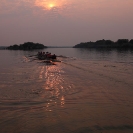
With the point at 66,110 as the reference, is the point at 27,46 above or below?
above

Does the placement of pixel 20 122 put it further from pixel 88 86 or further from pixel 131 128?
pixel 88 86

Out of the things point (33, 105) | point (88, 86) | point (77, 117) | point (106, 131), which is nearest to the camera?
point (106, 131)

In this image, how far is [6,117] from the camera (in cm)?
746

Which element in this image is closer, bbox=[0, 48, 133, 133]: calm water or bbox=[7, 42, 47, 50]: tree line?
bbox=[0, 48, 133, 133]: calm water

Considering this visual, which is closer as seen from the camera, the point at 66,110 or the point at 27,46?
the point at 66,110

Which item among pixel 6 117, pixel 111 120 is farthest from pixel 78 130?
pixel 6 117

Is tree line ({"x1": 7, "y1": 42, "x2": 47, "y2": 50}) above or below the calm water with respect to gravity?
above

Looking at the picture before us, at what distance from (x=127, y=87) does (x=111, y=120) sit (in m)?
5.72

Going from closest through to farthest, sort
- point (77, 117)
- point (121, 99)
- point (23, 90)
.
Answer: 1. point (77, 117)
2. point (121, 99)
3. point (23, 90)

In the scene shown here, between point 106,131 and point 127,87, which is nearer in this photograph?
point 106,131

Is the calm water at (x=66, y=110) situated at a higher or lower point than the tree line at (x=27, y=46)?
lower

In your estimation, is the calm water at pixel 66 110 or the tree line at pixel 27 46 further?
the tree line at pixel 27 46

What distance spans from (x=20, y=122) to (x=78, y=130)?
2190mm

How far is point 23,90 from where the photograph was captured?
456 inches
